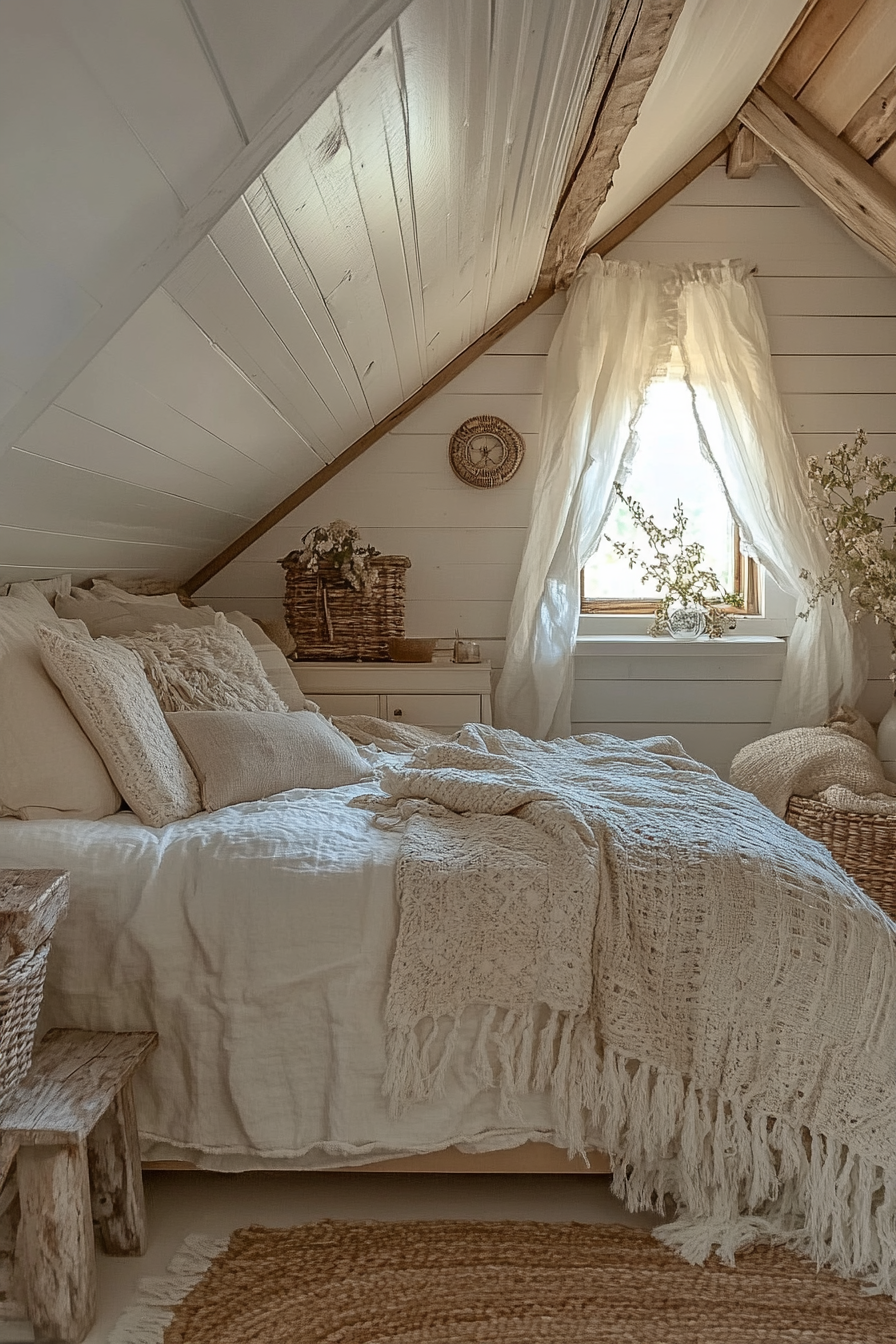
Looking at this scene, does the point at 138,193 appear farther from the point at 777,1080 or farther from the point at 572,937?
the point at 777,1080

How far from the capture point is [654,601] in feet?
13.4

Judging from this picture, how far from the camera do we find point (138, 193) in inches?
47.4

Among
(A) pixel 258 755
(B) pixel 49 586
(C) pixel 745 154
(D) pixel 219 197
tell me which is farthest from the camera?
(C) pixel 745 154

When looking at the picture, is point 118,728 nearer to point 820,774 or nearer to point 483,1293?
point 483,1293

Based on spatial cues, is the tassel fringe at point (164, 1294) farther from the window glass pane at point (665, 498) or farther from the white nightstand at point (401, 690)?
the window glass pane at point (665, 498)

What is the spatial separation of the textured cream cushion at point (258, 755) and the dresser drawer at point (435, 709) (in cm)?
103

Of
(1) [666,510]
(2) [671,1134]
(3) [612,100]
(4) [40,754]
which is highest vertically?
(3) [612,100]

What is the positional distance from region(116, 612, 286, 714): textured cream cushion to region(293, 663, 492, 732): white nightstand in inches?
27.8

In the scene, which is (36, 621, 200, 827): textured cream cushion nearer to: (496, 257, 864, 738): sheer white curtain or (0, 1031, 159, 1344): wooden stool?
(0, 1031, 159, 1344): wooden stool

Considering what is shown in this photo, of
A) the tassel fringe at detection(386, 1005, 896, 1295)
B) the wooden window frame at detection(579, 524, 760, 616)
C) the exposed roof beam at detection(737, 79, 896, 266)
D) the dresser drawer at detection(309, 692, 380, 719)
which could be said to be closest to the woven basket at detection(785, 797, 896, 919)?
the wooden window frame at detection(579, 524, 760, 616)

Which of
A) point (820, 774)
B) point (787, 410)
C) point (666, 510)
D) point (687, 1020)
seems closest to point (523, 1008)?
point (687, 1020)

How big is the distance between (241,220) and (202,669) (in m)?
1.14

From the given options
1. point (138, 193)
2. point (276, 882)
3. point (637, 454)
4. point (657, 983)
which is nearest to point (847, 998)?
point (657, 983)

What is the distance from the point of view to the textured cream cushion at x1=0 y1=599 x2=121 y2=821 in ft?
6.22
